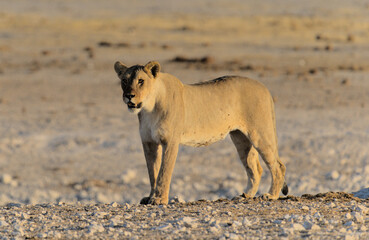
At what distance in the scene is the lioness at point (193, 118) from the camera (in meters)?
8.20

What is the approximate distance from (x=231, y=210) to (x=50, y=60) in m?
19.0

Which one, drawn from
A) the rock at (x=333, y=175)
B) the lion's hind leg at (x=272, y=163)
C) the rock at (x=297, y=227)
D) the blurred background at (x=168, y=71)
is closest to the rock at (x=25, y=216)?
the rock at (x=297, y=227)

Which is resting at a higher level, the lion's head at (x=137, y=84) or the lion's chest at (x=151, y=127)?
the lion's head at (x=137, y=84)

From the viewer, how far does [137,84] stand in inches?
316

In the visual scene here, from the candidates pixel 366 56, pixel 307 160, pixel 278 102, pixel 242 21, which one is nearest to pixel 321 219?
pixel 307 160

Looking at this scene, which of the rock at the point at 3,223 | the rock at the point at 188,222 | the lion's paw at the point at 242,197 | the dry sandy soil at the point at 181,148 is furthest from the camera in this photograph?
the lion's paw at the point at 242,197

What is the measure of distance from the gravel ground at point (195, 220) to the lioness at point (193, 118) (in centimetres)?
58

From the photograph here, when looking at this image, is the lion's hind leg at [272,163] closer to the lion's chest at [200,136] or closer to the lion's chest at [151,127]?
the lion's chest at [200,136]

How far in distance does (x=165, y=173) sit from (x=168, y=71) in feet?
49.5

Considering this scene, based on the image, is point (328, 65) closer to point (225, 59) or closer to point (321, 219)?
point (225, 59)

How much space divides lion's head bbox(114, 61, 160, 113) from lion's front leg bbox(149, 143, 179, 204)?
53 cm

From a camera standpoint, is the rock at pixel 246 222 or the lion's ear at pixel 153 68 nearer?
the rock at pixel 246 222

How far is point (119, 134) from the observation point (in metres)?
15.1

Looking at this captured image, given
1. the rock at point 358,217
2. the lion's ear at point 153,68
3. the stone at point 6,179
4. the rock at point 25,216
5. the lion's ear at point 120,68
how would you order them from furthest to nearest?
the stone at point 6,179
the lion's ear at point 120,68
the lion's ear at point 153,68
the rock at point 25,216
the rock at point 358,217
